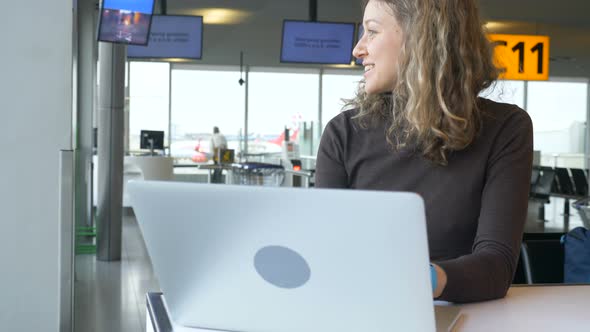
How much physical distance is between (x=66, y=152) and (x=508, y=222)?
2145 millimetres

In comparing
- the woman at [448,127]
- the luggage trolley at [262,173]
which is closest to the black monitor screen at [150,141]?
the luggage trolley at [262,173]

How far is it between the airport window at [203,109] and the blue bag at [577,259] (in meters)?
12.9

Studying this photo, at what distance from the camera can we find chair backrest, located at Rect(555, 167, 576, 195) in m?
10.7

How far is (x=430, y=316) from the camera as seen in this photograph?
0.91 meters

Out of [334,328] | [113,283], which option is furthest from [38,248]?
[113,283]

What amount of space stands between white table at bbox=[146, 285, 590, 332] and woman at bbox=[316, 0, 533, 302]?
3.8 inches

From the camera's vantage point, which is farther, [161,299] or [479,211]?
[479,211]

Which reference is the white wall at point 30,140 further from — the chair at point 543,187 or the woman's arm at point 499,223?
the chair at point 543,187

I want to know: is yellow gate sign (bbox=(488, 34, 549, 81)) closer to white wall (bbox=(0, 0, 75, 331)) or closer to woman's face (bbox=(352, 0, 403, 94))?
white wall (bbox=(0, 0, 75, 331))

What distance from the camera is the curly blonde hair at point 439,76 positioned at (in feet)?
4.81

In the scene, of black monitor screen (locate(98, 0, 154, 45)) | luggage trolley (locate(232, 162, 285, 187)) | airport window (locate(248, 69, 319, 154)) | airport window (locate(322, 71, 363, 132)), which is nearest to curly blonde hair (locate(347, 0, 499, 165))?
black monitor screen (locate(98, 0, 154, 45))

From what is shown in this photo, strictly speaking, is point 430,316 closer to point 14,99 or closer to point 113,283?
point 14,99

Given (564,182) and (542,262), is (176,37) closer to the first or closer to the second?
(564,182)

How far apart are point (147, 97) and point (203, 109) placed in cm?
117
